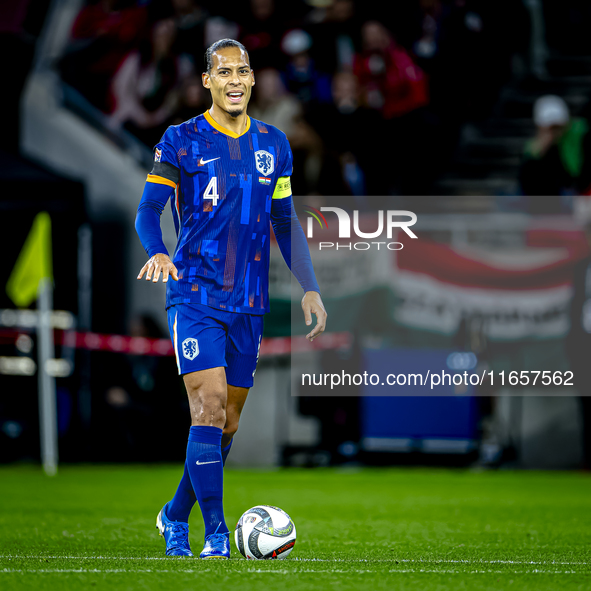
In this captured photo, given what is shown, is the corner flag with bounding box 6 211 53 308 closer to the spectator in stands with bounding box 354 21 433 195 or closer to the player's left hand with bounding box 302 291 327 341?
the spectator in stands with bounding box 354 21 433 195

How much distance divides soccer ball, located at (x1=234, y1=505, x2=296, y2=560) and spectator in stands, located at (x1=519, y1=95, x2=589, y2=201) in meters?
7.85

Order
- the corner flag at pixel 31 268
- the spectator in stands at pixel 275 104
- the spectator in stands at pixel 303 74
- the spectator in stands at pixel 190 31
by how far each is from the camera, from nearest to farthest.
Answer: the corner flag at pixel 31 268 → the spectator in stands at pixel 275 104 → the spectator in stands at pixel 303 74 → the spectator in stands at pixel 190 31

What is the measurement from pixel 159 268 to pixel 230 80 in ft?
3.22

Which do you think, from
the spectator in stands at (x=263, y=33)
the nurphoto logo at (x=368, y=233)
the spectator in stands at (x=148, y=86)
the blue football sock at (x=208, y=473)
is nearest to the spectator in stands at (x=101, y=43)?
the spectator in stands at (x=148, y=86)

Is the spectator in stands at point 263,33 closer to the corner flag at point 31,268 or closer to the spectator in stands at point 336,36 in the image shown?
the spectator in stands at point 336,36

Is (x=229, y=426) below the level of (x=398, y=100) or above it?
below

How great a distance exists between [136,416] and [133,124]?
4.43 m

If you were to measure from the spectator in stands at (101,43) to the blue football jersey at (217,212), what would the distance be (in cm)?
1042

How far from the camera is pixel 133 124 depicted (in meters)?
14.5

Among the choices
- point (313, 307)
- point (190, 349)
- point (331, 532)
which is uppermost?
point (313, 307)

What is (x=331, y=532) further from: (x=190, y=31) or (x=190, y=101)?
(x=190, y=31)

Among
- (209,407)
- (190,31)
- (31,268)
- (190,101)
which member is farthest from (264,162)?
(190,31)

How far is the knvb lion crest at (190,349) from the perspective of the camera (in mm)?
4418

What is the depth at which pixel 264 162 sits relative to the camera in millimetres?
4734
